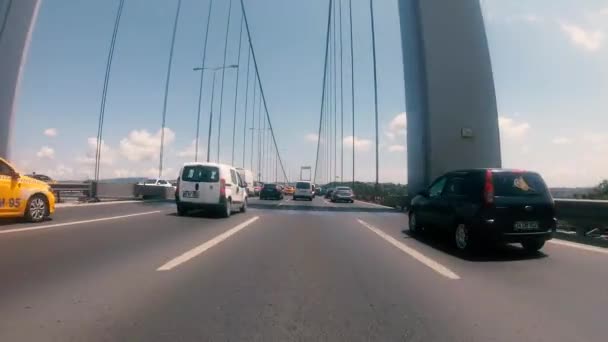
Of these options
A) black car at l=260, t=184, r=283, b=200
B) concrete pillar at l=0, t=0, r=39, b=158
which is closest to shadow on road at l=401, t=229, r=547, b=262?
concrete pillar at l=0, t=0, r=39, b=158

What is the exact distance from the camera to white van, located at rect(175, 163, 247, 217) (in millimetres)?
14045

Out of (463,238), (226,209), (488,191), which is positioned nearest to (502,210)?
(488,191)

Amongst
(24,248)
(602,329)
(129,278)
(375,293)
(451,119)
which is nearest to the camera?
(602,329)

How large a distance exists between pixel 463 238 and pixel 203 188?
915 cm

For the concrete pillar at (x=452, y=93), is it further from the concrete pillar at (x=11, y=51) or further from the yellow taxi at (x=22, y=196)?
the concrete pillar at (x=11, y=51)

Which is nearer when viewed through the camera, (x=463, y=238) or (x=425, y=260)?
(x=425, y=260)

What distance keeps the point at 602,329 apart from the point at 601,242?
268 inches

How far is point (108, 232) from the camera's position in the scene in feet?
29.3

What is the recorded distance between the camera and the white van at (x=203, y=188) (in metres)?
14.0

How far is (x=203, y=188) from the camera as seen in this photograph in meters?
14.1

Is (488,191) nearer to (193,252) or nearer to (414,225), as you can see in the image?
(414,225)

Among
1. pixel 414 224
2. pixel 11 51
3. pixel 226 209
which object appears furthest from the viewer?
pixel 11 51

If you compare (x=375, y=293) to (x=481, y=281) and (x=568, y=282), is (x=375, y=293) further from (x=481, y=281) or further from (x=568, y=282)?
(x=568, y=282)

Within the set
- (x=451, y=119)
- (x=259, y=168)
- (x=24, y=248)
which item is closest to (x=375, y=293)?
(x=24, y=248)
